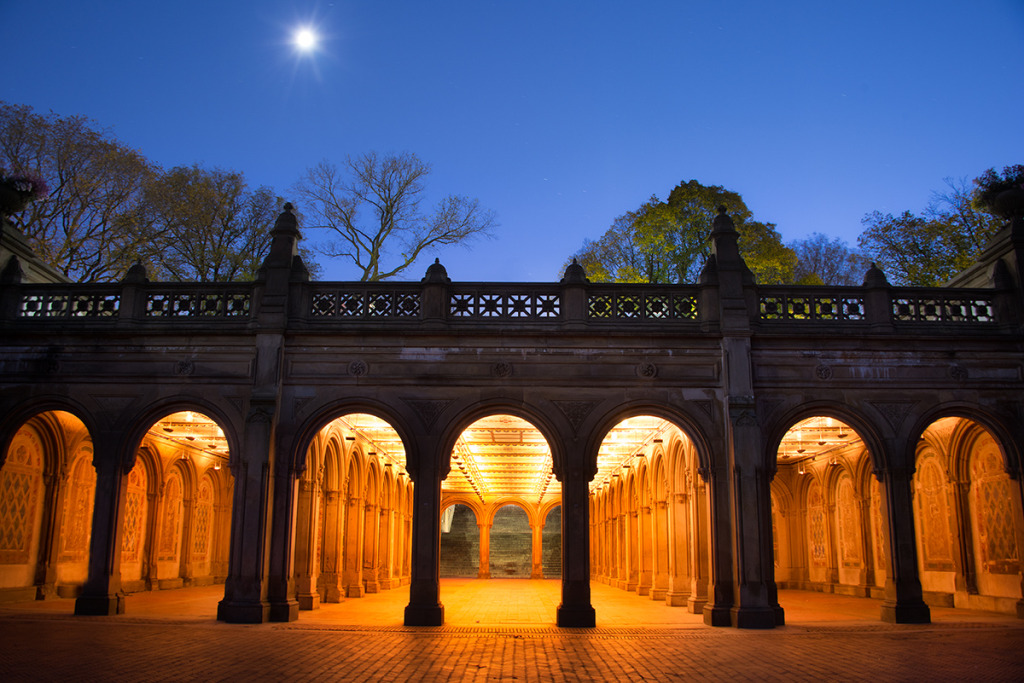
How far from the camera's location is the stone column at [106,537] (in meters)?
15.0

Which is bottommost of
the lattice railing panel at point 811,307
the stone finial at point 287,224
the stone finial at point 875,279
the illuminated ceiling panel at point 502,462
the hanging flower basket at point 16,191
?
the illuminated ceiling panel at point 502,462

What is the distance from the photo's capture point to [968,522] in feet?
59.4

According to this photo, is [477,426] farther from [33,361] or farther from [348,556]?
[33,361]

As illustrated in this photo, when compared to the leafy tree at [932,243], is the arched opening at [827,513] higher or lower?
lower

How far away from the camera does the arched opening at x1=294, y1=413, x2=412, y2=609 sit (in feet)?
57.4

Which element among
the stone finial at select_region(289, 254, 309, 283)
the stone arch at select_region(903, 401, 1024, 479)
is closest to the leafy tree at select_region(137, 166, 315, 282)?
the stone finial at select_region(289, 254, 309, 283)

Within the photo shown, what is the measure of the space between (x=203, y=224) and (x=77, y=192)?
3903mm

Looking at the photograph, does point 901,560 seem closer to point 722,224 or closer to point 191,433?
point 722,224

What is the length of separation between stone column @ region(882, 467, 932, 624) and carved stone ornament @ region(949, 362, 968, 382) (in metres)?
2.18

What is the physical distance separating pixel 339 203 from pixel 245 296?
42.8 ft

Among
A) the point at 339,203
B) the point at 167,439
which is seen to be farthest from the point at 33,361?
the point at 339,203

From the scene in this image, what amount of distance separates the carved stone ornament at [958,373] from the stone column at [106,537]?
659 inches

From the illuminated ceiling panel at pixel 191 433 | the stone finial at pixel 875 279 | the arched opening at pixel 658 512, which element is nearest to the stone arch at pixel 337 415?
the illuminated ceiling panel at pixel 191 433

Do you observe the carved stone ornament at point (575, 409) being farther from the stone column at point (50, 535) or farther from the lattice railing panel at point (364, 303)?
the stone column at point (50, 535)
